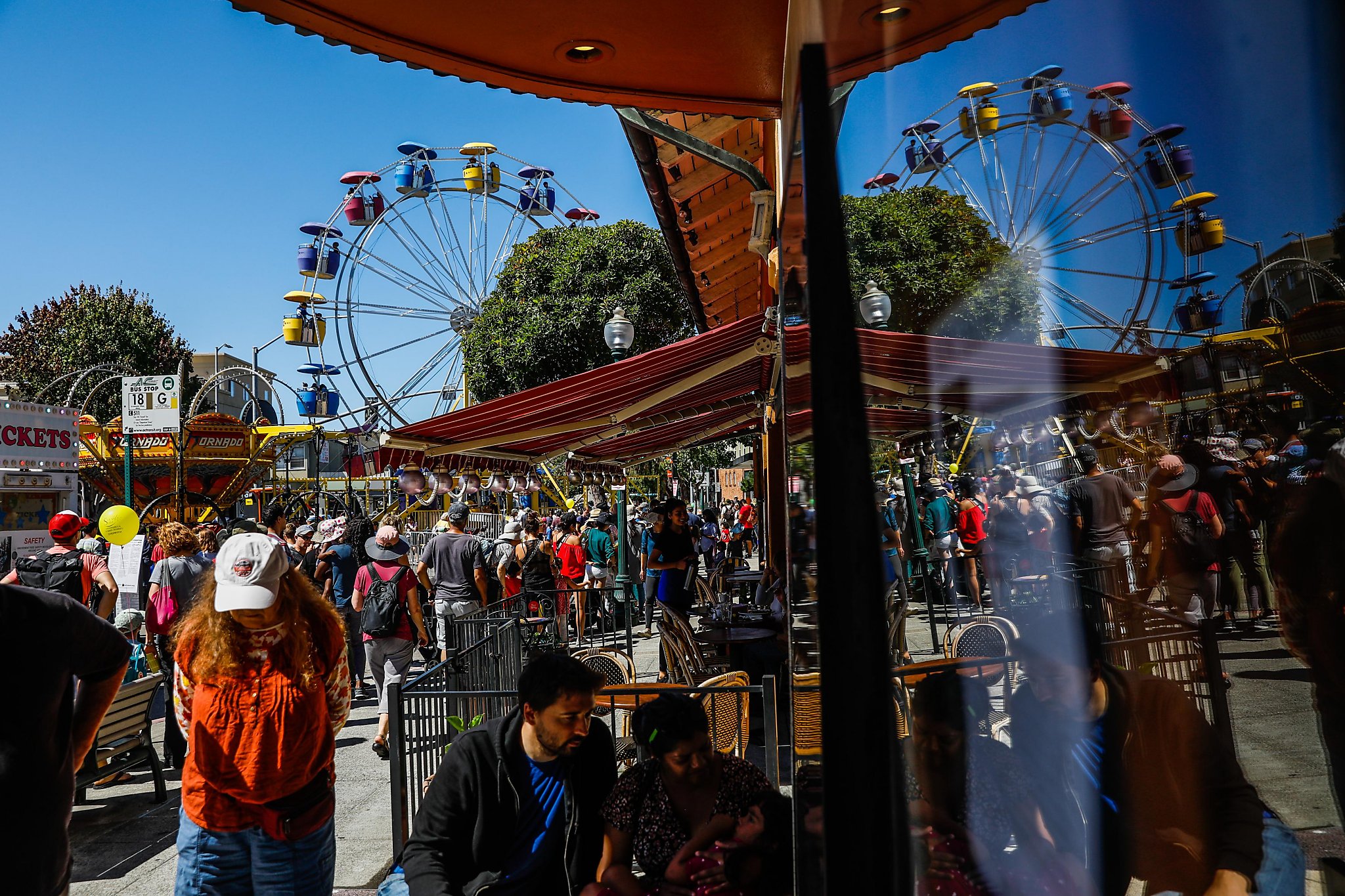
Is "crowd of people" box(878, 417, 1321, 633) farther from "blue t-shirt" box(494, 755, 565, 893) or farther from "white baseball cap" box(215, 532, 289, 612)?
"white baseball cap" box(215, 532, 289, 612)

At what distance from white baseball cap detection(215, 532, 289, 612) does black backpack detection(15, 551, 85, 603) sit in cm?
376

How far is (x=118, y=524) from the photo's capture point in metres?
7.27

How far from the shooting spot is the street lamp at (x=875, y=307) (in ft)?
2.10

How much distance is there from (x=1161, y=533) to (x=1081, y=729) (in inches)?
6.3

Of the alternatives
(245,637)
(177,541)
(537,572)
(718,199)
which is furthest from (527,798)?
(537,572)

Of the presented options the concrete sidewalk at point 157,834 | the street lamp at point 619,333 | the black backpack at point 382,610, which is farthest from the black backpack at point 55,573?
the street lamp at point 619,333

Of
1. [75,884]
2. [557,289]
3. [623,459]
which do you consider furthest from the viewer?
[557,289]

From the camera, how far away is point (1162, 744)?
423 millimetres

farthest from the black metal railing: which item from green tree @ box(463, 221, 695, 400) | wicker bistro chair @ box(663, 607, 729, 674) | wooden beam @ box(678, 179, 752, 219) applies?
green tree @ box(463, 221, 695, 400)

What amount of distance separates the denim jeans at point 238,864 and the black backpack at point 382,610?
11.8 feet

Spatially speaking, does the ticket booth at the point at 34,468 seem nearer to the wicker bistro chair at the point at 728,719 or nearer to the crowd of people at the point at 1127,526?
the wicker bistro chair at the point at 728,719

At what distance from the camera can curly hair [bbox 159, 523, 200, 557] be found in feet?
17.9

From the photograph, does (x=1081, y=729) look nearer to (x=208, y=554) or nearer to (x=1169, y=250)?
(x=1169, y=250)

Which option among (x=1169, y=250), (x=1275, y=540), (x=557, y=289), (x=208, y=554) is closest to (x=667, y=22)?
(x=1169, y=250)
